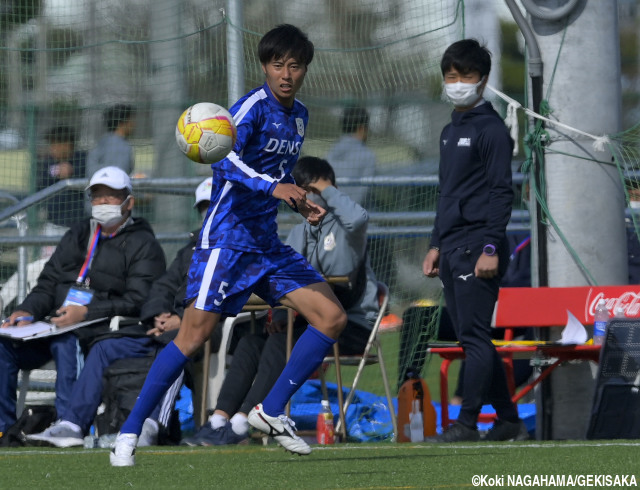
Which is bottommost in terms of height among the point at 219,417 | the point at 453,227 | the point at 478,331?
the point at 219,417

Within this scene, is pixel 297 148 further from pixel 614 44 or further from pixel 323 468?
pixel 614 44

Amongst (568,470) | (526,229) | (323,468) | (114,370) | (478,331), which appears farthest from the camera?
(526,229)

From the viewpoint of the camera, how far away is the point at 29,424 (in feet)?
28.8

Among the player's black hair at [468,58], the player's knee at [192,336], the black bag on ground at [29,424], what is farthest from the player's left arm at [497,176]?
the black bag on ground at [29,424]

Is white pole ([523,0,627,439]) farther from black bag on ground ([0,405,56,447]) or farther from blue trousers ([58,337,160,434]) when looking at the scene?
black bag on ground ([0,405,56,447])

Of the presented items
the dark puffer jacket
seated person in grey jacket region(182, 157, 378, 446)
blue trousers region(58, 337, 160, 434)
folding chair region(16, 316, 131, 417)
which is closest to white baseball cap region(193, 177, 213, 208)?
the dark puffer jacket

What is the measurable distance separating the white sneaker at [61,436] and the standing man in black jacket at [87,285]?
374 millimetres

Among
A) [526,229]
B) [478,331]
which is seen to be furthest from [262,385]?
[526,229]

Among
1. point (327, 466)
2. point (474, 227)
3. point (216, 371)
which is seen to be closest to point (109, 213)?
point (216, 371)

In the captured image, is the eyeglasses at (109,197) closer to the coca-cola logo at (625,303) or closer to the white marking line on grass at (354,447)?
the white marking line on grass at (354,447)

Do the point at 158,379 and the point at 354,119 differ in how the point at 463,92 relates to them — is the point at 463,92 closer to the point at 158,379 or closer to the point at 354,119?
the point at 158,379

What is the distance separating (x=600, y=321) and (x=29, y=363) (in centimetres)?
387

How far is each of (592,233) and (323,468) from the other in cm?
354

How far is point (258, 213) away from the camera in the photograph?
21.1ft
